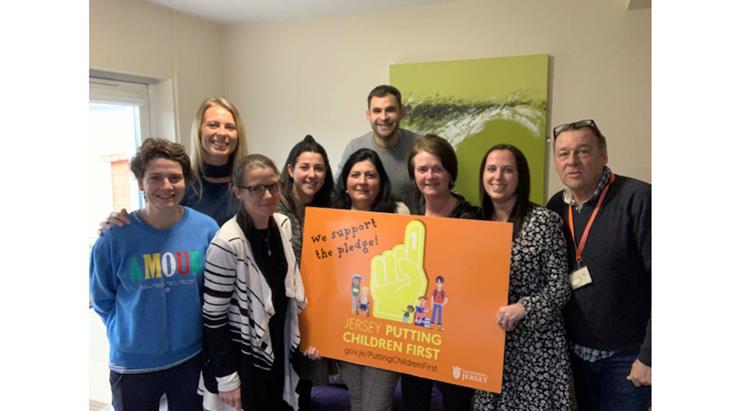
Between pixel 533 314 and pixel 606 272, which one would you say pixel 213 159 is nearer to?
pixel 533 314

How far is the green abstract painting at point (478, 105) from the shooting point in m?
2.79

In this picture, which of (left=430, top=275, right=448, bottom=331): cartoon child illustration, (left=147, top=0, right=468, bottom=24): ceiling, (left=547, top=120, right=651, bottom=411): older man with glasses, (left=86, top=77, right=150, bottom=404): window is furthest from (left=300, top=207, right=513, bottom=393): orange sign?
(left=86, top=77, right=150, bottom=404): window

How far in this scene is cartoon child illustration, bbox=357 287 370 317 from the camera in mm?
1628

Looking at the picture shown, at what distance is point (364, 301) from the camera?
1.63 m

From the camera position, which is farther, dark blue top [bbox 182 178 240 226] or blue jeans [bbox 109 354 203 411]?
dark blue top [bbox 182 178 240 226]

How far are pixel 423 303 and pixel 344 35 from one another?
2.42 meters

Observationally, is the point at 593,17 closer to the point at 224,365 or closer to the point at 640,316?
the point at 640,316

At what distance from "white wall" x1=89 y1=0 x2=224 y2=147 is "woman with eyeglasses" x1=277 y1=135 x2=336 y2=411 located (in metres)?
1.66

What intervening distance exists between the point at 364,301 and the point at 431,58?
2.02m

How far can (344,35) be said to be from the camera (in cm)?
331

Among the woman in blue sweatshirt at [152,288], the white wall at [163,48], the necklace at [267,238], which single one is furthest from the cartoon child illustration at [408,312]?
the white wall at [163,48]

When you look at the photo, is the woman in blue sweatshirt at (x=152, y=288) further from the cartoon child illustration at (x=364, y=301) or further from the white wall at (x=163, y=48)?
the white wall at (x=163, y=48)

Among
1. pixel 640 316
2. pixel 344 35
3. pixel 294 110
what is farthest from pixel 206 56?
pixel 640 316

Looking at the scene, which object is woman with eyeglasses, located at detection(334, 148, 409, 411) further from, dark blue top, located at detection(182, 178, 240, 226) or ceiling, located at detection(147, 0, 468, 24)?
ceiling, located at detection(147, 0, 468, 24)
